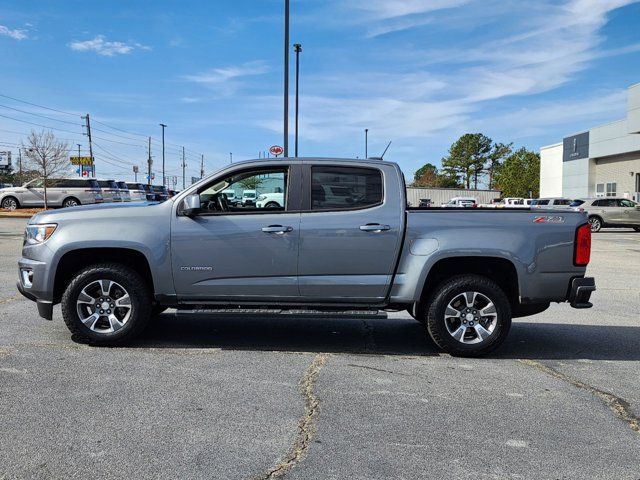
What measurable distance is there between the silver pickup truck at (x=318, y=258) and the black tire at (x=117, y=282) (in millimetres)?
11

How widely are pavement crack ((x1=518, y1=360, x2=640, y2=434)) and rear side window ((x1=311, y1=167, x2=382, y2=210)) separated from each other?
2181mm

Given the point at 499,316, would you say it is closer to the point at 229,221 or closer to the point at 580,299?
the point at 580,299

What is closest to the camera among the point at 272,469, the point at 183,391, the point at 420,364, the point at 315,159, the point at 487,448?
the point at 272,469

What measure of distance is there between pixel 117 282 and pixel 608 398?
4.45 meters

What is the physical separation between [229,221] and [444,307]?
2224 millimetres

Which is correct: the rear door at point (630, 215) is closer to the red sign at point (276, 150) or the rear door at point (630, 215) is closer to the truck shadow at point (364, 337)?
the red sign at point (276, 150)

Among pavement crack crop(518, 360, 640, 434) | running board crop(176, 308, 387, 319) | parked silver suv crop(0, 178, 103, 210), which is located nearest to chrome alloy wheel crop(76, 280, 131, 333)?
running board crop(176, 308, 387, 319)

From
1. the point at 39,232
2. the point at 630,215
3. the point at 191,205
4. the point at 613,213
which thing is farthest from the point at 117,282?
the point at 630,215

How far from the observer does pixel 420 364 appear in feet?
18.0

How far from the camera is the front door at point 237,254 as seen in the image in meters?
5.63

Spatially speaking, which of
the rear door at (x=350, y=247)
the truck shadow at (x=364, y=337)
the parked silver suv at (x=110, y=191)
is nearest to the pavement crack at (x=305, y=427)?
the rear door at (x=350, y=247)

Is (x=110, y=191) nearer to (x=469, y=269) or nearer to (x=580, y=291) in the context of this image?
(x=469, y=269)

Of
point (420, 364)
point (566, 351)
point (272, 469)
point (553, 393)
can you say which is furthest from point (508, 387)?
point (272, 469)

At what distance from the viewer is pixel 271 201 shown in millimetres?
5824
